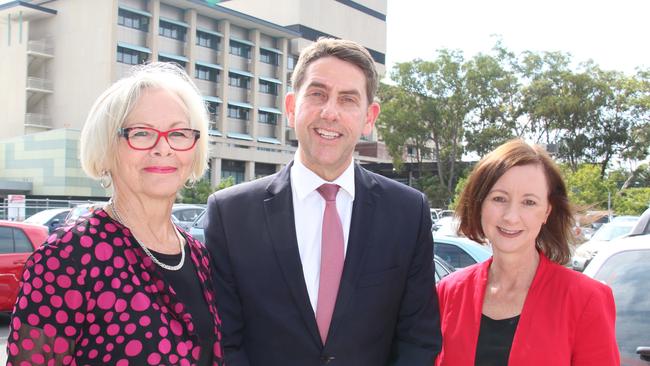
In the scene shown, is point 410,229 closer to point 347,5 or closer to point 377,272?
point 377,272

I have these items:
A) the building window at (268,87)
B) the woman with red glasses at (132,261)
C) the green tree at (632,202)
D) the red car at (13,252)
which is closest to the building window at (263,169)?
the building window at (268,87)

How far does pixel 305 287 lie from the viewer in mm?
2521

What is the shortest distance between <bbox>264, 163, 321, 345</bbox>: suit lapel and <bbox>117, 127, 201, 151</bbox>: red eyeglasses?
52 centimetres

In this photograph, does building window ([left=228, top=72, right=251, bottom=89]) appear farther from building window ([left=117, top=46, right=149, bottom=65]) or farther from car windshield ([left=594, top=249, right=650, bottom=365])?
car windshield ([left=594, top=249, right=650, bottom=365])

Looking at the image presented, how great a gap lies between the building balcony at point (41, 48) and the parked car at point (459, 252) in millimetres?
41265

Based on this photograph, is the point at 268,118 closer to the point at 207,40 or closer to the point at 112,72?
the point at 207,40

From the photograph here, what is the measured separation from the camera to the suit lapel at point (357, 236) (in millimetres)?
2506

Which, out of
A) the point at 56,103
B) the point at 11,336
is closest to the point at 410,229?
the point at 11,336

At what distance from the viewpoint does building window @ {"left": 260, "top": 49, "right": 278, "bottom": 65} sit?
51.2 metres

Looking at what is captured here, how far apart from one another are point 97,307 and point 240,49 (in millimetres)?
49056

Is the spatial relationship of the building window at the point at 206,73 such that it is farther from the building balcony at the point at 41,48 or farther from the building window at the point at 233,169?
the building balcony at the point at 41,48

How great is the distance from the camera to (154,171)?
2.20m

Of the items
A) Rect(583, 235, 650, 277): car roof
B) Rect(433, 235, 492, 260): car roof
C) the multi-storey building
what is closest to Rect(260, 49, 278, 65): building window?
the multi-storey building

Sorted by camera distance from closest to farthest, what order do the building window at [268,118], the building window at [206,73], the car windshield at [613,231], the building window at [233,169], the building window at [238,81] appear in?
the car windshield at [613,231] → the building window at [206,73] → the building window at [233,169] → the building window at [238,81] → the building window at [268,118]
